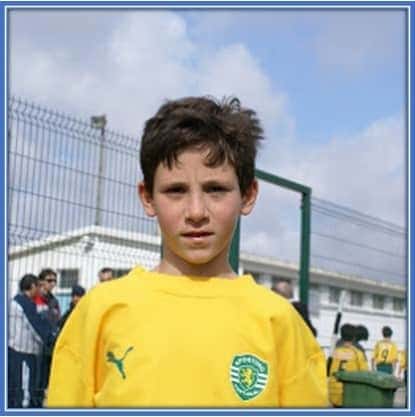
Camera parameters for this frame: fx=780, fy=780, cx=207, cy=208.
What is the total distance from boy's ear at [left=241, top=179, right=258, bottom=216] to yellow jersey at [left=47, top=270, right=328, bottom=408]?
20cm

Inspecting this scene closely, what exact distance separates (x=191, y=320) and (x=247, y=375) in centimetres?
19

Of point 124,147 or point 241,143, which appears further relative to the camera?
point 124,147

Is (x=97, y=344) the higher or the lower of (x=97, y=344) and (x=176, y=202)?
the lower

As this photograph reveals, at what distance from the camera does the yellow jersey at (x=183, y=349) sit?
5.97ft

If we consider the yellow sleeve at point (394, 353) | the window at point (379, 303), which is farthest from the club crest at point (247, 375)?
the window at point (379, 303)

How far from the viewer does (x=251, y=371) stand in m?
1.85

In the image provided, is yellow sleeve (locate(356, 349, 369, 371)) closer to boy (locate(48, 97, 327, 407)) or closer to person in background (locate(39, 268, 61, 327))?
person in background (locate(39, 268, 61, 327))

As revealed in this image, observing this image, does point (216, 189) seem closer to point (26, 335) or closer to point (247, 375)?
point (247, 375)

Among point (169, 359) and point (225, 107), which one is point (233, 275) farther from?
point (225, 107)

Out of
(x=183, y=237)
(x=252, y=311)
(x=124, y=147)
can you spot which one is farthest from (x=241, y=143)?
(x=124, y=147)

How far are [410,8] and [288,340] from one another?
1.43 metres

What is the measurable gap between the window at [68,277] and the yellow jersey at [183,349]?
445cm

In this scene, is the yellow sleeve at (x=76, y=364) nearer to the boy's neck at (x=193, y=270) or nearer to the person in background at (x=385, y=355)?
the boy's neck at (x=193, y=270)

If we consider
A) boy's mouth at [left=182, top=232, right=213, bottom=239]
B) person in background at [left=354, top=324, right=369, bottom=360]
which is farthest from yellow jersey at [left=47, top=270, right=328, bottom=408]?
person in background at [left=354, top=324, right=369, bottom=360]
